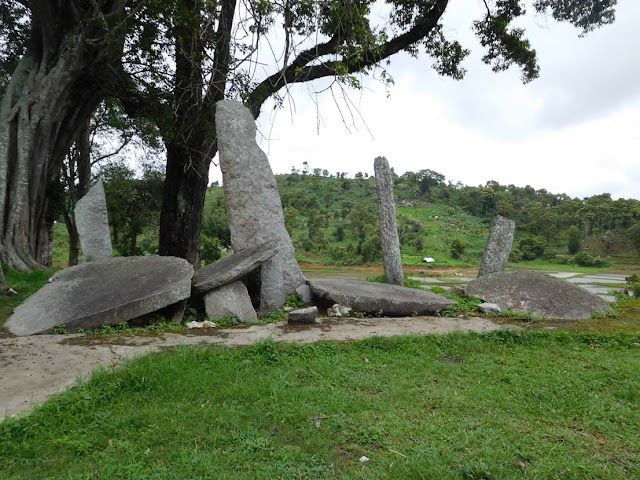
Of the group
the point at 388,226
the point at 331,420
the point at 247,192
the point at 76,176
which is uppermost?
the point at 76,176

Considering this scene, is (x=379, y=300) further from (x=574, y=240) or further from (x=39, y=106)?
(x=574, y=240)

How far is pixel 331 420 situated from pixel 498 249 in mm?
8402

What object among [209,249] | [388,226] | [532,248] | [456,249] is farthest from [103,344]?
[532,248]

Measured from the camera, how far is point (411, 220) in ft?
105

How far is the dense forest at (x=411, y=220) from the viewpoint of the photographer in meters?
16.9

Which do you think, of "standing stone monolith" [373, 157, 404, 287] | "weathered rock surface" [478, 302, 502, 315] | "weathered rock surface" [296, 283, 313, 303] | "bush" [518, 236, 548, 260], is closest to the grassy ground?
"weathered rock surface" [296, 283, 313, 303]

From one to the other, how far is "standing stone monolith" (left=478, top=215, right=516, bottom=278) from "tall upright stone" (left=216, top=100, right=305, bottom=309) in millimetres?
5204

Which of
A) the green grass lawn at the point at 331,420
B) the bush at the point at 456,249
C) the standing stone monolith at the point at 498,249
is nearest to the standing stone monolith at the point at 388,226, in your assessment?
the standing stone monolith at the point at 498,249

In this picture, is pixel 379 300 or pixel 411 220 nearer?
pixel 379 300

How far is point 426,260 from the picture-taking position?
2297 centimetres

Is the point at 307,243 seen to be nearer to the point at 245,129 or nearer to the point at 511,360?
the point at 245,129

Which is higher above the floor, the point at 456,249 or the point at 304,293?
the point at 304,293

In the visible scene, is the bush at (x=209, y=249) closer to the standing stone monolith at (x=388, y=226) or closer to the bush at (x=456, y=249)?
the standing stone monolith at (x=388, y=226)

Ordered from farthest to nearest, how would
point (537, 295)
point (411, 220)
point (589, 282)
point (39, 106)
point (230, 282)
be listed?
point (411, 220) → point (589, 282) → point (39, 106) → point (537, 295) → point (230, 282)
